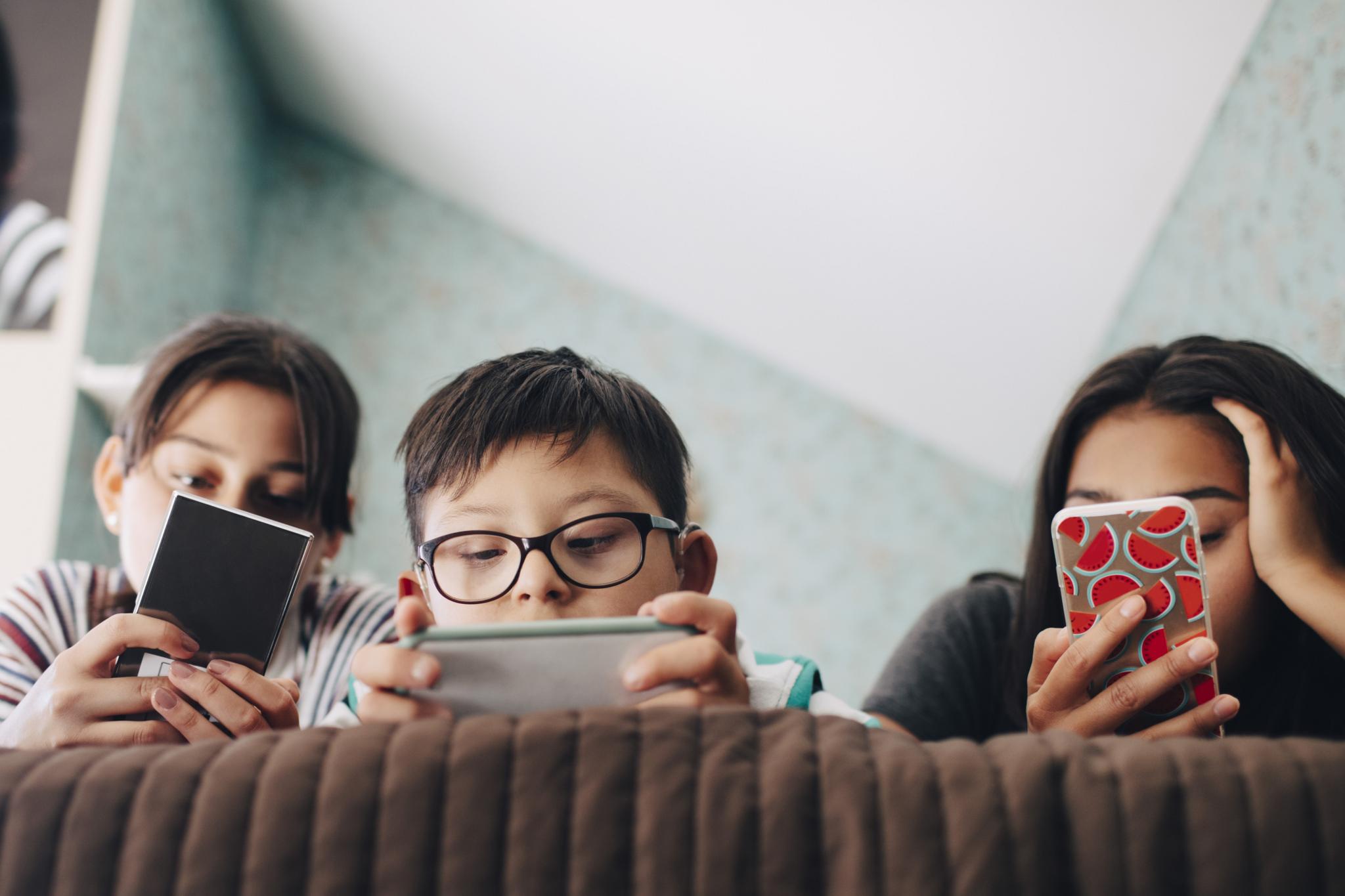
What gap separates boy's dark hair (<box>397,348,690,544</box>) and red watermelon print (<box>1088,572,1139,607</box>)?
1.16 feet

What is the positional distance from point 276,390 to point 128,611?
279 mm

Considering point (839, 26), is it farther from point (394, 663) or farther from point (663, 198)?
point (394, 663)

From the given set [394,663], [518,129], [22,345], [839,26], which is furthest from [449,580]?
[518,129]

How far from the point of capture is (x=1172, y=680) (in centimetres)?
70

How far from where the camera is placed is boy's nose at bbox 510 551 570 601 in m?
0.70

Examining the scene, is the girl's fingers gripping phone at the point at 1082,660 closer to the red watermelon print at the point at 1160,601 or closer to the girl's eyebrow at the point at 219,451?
the red watermelon print at the point at 1160,601

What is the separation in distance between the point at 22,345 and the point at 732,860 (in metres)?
2.40

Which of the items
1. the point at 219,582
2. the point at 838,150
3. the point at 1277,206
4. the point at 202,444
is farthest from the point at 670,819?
the point at 838,150

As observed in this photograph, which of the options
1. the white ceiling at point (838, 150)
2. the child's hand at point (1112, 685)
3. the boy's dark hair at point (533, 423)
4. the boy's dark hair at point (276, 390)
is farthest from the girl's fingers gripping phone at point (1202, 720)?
the white ceiling at point (838, 150)

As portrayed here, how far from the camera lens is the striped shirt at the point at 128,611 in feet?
3.15

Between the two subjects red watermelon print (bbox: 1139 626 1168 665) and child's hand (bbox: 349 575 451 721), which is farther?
red watermelon print (bbox: 1139 626 1168 665)

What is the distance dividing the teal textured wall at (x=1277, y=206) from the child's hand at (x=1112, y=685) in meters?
0.80

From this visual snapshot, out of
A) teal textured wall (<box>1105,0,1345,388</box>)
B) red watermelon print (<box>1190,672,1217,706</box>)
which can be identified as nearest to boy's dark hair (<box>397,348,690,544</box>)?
red watermelon print (<box>1190,672,1217,706</box>)

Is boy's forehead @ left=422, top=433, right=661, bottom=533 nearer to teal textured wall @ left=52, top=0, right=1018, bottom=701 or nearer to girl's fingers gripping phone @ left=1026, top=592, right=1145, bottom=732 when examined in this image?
girl's fingers gripping phone @ left=1026, top=592, right=1145, bottom=732
